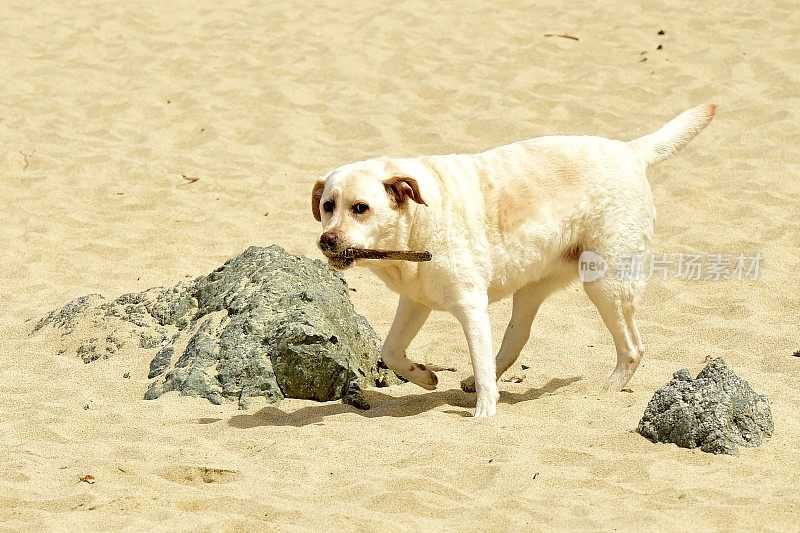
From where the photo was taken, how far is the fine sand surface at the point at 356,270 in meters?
4.35

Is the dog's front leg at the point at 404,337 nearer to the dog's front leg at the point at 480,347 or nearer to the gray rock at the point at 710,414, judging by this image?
the dog's front leg at the point at 480,347

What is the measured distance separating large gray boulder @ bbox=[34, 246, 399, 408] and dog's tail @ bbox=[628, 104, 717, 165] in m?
1.88

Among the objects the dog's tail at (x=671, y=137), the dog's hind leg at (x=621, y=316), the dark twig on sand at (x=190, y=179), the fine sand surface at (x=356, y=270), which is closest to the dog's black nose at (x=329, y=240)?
the fine sand surface at (x=356, y=270)

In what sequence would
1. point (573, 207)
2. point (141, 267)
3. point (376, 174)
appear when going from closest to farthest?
1. point (376, 174)
2. point (573, 207)
3. point (141, 267)

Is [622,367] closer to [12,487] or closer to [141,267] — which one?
[12,487]

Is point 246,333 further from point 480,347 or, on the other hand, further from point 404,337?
point 480,347

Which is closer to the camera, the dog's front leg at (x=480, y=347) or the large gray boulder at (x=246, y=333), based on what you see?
the dog's front leg at (x=480, y=347)

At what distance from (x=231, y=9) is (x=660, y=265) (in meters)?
7.98

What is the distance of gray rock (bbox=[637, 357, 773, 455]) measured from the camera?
4.83 meters

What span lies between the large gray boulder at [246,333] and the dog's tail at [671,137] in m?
1.88

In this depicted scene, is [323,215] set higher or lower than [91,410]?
higher

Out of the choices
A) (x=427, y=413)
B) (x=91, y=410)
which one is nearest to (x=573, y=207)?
(x=427, y=413)

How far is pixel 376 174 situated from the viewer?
5.50 m

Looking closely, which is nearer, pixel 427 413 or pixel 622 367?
pixel 427 413
